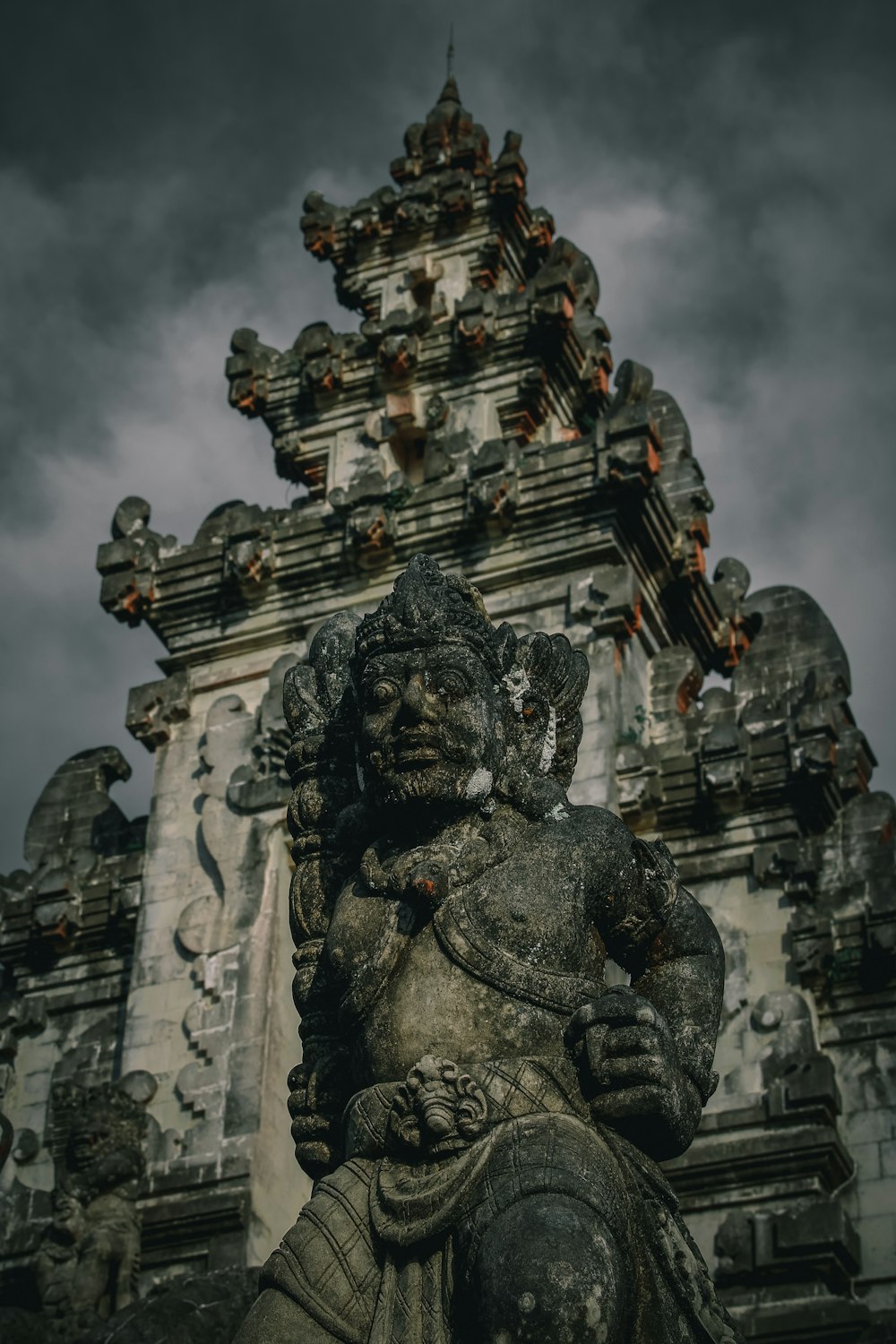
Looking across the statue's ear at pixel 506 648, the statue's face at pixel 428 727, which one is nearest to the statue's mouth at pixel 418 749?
the statue's face at pixel 428 727

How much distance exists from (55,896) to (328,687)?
11.1 meters

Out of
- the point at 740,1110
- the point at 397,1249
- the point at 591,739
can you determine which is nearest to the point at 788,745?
the point at 591,739

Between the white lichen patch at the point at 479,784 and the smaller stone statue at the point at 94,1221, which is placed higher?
the smaller stone statue at the point at 94,1221

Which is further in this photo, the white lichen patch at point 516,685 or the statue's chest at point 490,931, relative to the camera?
the white lichen patch at point 516,685

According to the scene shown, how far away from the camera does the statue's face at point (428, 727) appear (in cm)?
775

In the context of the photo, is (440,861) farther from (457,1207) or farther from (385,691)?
Result: (457,1207)

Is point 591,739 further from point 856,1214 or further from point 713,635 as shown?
point 856,1214

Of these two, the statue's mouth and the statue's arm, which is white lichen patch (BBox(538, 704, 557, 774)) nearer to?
the statue's arm

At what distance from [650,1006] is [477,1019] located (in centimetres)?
61

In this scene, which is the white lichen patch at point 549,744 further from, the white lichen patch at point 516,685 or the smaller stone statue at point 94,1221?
the smaller stone statue at point 94,1221

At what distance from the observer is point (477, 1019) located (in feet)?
23.8

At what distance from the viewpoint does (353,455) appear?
20.7 metres

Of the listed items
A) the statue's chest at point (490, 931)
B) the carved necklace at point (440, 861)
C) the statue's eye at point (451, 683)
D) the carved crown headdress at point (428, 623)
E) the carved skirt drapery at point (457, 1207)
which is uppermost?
the carved crown headdress at point (428, 623)

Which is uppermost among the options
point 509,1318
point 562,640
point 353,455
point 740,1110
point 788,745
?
point 353,455
